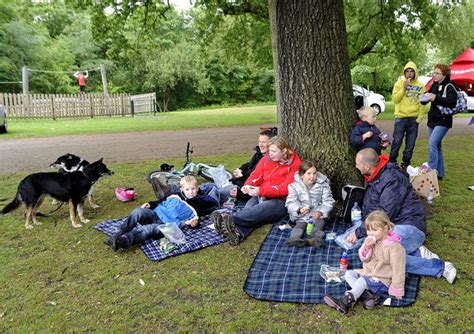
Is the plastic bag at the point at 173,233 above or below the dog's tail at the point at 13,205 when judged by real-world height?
below

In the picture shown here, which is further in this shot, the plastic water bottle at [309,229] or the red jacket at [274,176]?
the red jacket at [274,176]

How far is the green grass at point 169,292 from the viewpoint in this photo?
3.07 m

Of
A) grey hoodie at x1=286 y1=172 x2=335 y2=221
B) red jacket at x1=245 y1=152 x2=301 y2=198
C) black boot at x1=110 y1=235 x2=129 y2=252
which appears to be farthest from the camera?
red jacket at x1=245 y1=152 x2=301 y2=198

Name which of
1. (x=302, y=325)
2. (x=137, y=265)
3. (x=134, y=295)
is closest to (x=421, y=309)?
(x=302, y=325)

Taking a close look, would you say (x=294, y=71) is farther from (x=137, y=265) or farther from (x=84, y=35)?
(x=84, y=35)

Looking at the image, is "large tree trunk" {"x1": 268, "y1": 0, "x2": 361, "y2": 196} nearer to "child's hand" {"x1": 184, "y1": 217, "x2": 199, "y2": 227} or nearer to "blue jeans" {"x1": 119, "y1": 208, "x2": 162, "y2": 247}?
"child's hand" {"x1": 184, "y1": 217, "x2": 199, "y2": 227}

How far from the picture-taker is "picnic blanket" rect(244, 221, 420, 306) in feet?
11.2

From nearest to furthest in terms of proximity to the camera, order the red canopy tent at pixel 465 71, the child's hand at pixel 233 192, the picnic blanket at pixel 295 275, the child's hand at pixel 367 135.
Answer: the picnic blanket at pixel 295 275 → the child's hand at pixel 367 135 → the child's hand at pixel 233 192 → the red canopy tent at pixel 465 71

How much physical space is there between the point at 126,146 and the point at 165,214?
7576 mm

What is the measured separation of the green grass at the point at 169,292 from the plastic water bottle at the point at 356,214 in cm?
81

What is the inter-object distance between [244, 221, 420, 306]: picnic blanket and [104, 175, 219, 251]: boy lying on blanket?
1.19 metres

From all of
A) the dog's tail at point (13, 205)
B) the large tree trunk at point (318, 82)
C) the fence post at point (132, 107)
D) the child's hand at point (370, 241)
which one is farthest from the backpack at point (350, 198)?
the fence post at point (132, 107)

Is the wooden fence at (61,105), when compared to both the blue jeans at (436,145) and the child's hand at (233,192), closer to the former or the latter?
the child's hand at (233,192)

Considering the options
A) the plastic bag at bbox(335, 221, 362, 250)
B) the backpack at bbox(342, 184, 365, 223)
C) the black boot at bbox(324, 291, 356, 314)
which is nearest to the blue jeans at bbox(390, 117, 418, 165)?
the backpack at bbox(342, 184, 365, 223)
